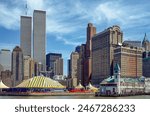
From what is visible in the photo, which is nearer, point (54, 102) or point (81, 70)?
point (54, 102)

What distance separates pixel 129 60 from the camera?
76.5 feet

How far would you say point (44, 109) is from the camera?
426cm

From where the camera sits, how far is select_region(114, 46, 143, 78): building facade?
2134 cm

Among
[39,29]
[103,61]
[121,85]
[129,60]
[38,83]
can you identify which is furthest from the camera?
[103,61]

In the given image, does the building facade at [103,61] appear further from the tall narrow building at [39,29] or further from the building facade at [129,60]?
the tall narrow building at [39,29]

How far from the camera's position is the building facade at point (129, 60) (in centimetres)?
2134

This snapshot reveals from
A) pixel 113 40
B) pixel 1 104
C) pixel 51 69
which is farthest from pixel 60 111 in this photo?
pixel 51 69

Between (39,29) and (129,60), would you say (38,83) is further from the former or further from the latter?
(39,29)

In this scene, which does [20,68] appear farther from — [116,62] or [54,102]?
[54,102]

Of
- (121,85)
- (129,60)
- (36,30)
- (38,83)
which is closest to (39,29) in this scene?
(36,30)

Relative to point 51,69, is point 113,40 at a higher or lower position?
higher

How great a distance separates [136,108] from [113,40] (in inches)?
634

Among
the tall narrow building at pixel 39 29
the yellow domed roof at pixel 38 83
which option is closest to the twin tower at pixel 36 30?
the tall narrow building at pixel 39 29

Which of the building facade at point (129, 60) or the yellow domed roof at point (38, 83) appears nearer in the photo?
the yellow domed roof at point (38, 83)
